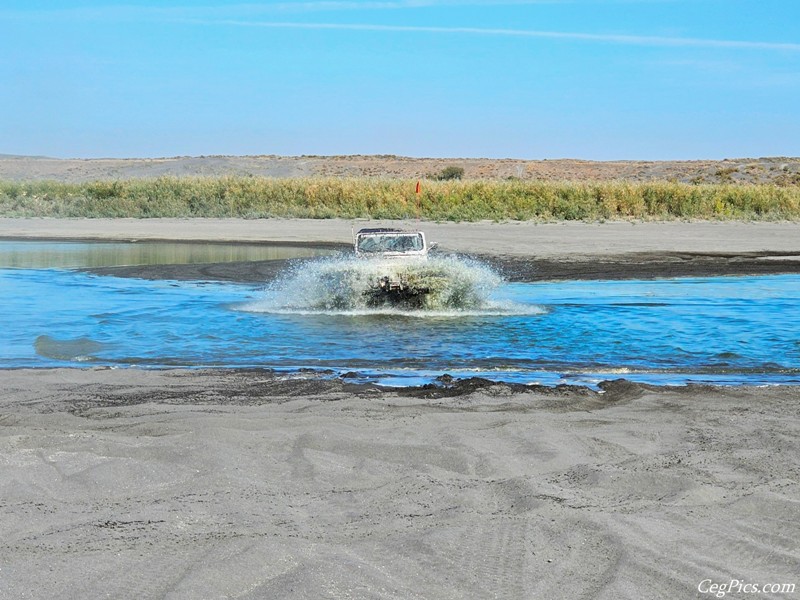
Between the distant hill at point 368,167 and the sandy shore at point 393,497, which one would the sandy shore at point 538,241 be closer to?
the sandy shore at point 393,497

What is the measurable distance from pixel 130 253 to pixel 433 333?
792 inches

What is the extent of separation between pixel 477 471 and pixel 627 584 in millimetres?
2217

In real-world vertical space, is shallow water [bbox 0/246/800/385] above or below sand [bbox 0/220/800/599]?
below

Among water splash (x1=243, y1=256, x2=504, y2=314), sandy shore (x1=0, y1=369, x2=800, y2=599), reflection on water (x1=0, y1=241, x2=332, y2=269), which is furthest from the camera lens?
reflection on water (x1=0, y1=241, x2=332, y2=269)

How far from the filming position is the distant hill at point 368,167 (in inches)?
4845

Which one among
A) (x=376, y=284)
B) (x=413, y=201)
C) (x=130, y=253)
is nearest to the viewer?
(x=376, y=284)

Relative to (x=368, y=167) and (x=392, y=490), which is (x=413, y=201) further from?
(x=368, y=167)

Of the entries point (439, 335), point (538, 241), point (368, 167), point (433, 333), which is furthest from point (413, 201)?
point (368, 167)

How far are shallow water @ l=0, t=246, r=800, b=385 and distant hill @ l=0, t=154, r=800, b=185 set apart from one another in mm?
93963

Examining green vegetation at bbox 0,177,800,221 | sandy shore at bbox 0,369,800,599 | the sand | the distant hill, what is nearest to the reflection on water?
green vegetation at bbox 0,177,800,221

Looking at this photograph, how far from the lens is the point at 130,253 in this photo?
34.0 m

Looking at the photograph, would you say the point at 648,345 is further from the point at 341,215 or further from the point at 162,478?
the point at 341,215

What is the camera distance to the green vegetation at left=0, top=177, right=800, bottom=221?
48719 millimetres

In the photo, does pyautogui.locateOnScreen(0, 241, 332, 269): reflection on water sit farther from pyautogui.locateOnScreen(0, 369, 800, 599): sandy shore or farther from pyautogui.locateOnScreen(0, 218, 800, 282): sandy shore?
pyautogui.locateOnScreen(0, 369, 800, 599): sandy shore
